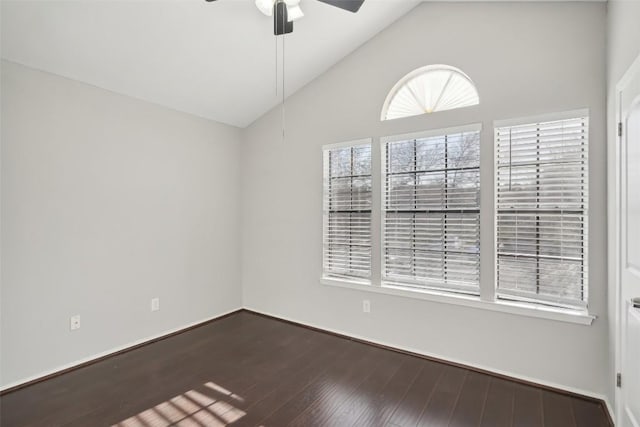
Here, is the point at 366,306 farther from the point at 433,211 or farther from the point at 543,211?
the point at 543,211

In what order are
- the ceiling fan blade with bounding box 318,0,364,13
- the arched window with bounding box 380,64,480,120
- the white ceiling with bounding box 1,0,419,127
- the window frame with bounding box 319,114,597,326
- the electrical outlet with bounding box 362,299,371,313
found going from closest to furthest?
1. the ceiling fan blade with bounding box 318,0,364,13
2. the white ceiling with bounding box 1,0,419,127
3. the window frame with bounding box 319,114,597,326
4. the arched window with bounding box 380,64,480,120
5. the electrical outlet with bounding box 362,299,371,313

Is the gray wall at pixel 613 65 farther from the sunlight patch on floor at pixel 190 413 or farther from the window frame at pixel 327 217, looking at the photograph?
the sunlight patch on floor at pixel 190 413

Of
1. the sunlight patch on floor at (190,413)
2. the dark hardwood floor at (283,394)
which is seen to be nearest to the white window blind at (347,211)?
the dark hardwood floor at (283,394)

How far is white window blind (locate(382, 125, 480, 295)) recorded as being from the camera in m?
2.78

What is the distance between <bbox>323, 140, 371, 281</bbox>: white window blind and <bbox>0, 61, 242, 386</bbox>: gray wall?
150cm

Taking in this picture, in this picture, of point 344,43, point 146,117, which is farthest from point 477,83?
point 146,117

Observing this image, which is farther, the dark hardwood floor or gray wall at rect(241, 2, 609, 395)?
gray wall at rect(241, 2, 609, 395)

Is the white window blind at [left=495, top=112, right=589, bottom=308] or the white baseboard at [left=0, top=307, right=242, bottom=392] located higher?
the white window blind at [left=495, top=112, right=589, bottom=308]

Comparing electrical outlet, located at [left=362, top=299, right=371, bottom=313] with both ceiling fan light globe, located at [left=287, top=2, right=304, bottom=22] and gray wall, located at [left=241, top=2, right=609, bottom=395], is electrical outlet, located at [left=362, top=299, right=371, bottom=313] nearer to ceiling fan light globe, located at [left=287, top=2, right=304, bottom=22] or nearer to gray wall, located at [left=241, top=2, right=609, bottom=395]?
gray wall, located at [left=241, top=2, right=609, bottom=395]

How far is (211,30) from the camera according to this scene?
267 cm

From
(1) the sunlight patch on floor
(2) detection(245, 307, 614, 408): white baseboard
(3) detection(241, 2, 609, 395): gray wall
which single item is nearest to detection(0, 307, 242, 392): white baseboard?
(3) detection(241, 2, 609, 395): gray wall

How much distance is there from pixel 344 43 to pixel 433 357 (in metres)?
3.27

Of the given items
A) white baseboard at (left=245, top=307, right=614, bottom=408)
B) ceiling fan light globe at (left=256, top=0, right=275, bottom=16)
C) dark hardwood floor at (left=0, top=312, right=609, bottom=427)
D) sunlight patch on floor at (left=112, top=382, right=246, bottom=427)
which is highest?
ceiling fan light globe at (left=256, top=0, right=275, bottom=16)

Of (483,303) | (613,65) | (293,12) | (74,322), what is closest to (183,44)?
(293,12)
